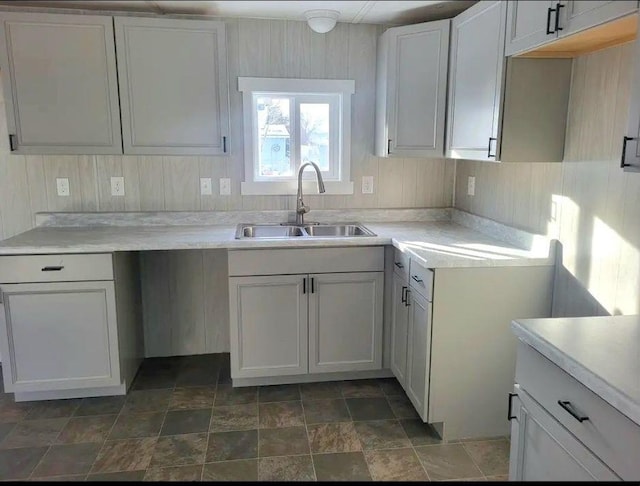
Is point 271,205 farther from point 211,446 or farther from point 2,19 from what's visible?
point 2,19

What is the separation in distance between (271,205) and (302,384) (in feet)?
3.63

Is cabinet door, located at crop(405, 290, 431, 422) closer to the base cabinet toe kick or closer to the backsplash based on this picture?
the backsplash

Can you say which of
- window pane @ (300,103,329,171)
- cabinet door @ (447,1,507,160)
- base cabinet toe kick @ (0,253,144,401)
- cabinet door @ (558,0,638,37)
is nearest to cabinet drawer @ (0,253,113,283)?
base cabinet toe kick @ (0,253,144,401)

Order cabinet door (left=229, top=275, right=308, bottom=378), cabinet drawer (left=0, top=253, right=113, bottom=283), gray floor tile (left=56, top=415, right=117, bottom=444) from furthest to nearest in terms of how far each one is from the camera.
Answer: cabinet door (left=229, top=275, right=308, bottom=378) → cabinet drawer (left=0, top=253, right=113, bottom=283) → gray floor tile (left=56, top=415, right=117, bottom=444)

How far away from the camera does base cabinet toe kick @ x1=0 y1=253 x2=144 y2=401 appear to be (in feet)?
7.77

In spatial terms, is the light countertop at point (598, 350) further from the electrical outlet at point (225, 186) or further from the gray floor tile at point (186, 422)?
the electrical outlet at point (225, 186)

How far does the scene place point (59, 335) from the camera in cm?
243

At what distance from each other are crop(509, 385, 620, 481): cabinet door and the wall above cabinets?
6.68ft

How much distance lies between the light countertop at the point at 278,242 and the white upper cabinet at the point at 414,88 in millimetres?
482

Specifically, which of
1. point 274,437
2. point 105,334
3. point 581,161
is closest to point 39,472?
point 105,334

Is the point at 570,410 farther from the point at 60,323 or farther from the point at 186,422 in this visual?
the point at 60,323

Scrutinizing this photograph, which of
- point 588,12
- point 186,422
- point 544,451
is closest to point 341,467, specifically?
point 186,422

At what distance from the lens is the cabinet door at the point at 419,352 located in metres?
2.15

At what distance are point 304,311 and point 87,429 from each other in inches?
46.7
